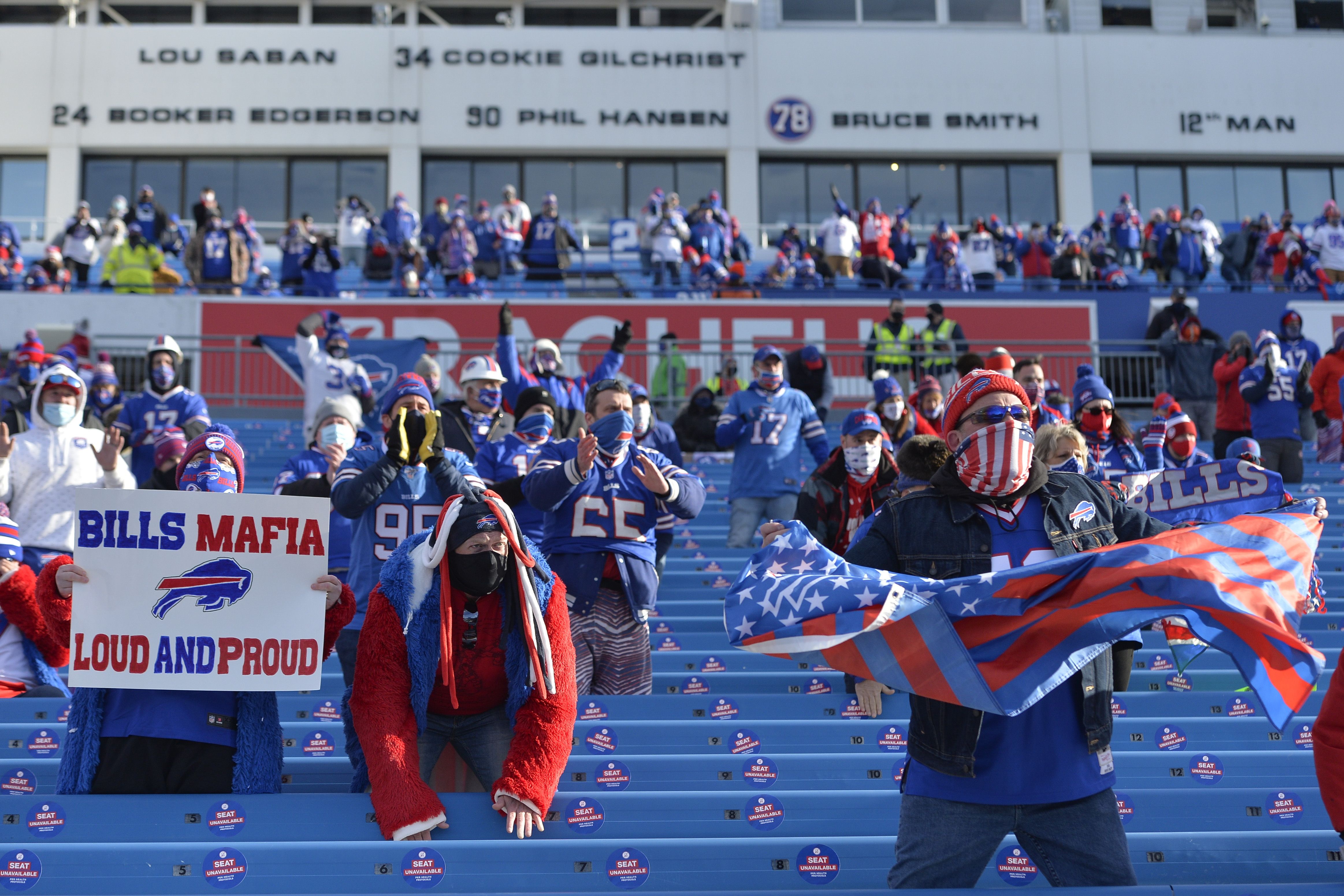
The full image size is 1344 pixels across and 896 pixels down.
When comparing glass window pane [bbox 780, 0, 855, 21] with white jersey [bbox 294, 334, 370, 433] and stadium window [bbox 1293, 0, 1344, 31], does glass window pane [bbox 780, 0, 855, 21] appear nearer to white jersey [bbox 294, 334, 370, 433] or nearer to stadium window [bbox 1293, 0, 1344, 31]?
stadium window [bbox 1293, 0, 1344, 31]

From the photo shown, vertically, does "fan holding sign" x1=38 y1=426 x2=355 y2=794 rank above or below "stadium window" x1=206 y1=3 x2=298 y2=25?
below

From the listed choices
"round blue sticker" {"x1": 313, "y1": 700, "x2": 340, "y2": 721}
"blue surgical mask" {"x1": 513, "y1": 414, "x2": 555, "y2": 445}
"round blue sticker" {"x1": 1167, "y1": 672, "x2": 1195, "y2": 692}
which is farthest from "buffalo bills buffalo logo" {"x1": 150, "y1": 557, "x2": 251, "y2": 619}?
"round blue sticker" {"x1": 1167, "y1": 672, "x2": 1195, "y2": 692}

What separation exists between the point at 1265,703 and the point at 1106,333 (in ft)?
57.3

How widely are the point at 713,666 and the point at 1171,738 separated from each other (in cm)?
244

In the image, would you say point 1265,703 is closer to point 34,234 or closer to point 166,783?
point 166,783

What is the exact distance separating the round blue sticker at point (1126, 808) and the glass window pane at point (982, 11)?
28.1 meters

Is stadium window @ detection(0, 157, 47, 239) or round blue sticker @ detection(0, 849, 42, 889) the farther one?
stadium window @ detection(0, 157, 47, 239)

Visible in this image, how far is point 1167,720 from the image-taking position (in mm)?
5727

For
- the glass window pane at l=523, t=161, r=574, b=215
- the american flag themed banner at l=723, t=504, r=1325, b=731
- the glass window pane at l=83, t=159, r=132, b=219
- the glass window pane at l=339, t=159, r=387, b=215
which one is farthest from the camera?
the glass window pane at l=523, t=161, r=574, b=215

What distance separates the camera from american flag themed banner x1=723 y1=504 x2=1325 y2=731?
315 cm

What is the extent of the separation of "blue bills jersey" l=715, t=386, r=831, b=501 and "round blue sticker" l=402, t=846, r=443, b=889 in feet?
19.0

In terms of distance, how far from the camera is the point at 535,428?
7270 millimetres

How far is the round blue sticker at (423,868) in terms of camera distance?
357cm

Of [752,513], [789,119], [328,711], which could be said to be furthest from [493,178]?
[328,711]
